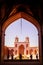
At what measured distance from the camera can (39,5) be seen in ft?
38.8

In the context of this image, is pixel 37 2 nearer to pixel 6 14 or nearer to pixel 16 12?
pixel 6 14

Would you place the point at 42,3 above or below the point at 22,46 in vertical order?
above

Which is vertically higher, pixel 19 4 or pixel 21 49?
pixel 19 4

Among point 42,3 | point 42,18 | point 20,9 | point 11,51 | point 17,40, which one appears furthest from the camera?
point 17,40

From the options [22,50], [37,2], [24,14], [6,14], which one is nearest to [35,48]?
[22,50]

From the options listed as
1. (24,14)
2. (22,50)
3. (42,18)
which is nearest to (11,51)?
(22,50)

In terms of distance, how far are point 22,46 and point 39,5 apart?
75.9 feet

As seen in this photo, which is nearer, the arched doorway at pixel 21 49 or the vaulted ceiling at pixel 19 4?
the vaulted ceiling at pixel 19 4

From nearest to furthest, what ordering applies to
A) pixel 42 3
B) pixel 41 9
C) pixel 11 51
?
pixel 42 3 < pixel 41 9 < pixel 11 51

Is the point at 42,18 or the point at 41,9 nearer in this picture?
the point at 41,9

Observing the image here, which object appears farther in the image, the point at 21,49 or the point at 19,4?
the point at 21,49

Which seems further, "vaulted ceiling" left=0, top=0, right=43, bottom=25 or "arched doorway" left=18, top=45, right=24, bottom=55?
"arched doorway" left=18, top=45, right=24, bottom=55

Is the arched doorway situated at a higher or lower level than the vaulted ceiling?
lower

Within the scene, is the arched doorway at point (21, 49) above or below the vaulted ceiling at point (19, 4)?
below
